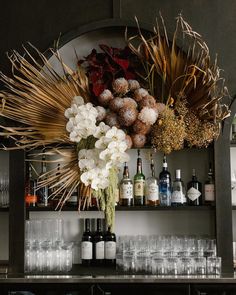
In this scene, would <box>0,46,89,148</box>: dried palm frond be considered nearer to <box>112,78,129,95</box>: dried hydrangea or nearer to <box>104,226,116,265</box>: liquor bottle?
<box>112,78,129,95</box>: dried hydrangea

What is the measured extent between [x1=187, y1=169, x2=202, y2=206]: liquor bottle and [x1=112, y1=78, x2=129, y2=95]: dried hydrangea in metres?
0.93

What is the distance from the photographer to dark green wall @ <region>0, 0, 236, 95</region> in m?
4.00

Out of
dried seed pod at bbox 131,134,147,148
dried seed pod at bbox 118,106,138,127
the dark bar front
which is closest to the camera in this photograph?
dried seed pod at bbox 118,106,138,127

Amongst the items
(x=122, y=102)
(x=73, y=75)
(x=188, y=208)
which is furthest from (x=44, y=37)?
(x=188, y=208)

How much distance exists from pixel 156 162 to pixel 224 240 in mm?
820

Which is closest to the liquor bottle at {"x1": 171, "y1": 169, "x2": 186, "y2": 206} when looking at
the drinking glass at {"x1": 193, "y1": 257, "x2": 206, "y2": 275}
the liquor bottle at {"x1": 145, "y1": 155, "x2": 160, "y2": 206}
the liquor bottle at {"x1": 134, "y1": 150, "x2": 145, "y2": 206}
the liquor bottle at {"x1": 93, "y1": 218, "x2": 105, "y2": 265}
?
the liquor bottle at {"x1": 145, "y1": 155, "x2": 160, "y2": 206}

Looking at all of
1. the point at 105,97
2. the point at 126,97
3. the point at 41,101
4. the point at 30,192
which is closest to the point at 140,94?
the point at 126,97

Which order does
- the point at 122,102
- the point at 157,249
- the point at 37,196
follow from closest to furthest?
the point at 122,102, the point at 157,249, the point at 37,196

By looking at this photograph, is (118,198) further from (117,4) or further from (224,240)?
(117,4)

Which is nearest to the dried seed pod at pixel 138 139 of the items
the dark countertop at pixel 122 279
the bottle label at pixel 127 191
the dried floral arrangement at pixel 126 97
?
the dried floral arrangement at pixel 126 97

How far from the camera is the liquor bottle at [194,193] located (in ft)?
13.4

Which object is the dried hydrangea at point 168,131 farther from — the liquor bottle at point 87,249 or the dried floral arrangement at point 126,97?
the liquor bottle at point 87,249

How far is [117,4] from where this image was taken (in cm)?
404

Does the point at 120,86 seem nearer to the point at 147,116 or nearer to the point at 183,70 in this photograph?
the point at 147,116
